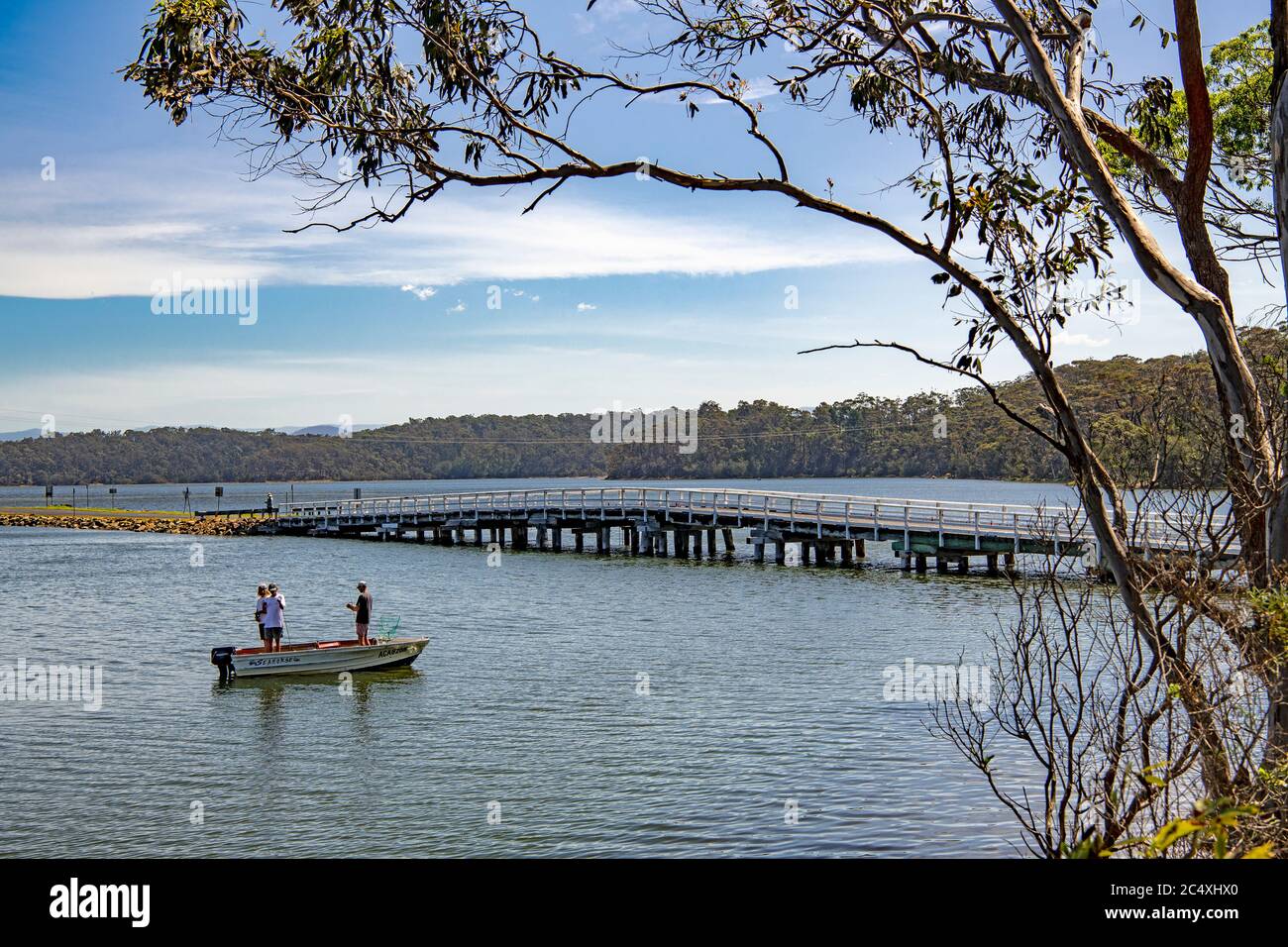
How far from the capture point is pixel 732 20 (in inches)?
370

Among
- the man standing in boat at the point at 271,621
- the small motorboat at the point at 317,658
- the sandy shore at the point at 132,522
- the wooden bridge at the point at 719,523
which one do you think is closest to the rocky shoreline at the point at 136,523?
the sandy shore at the point at 132,522

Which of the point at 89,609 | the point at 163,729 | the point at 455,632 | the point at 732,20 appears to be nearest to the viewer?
the point at 732,20

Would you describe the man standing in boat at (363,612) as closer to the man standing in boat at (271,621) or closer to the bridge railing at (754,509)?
the man standing in boat at (271,621)

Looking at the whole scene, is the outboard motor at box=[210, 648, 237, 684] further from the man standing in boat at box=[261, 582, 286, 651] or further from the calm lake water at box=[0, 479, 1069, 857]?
the man standing in boat at box=[261, 582, 286, 651]

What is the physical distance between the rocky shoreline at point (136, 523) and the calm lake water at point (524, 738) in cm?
3971

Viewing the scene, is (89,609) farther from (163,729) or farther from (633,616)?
(163,729)

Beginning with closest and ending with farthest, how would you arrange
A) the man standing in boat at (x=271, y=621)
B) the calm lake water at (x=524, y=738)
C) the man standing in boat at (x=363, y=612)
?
1. the calm lake water at (x=524, y=738)
2. the man standing in boat at (x=271, y=621)
3. the man standing in boat at (x=363, y=612)

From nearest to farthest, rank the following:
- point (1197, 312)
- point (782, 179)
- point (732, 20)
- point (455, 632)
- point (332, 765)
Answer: point (1197, 312) → point (782, 179) → point (732, 20) → point (332, 765) → point (455, 632)

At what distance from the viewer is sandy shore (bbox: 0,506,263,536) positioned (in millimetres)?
73625

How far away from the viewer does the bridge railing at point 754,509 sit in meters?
37.6

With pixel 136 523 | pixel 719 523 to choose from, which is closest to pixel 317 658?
pixel 719 523

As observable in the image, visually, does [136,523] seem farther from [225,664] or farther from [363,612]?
[363,612]
